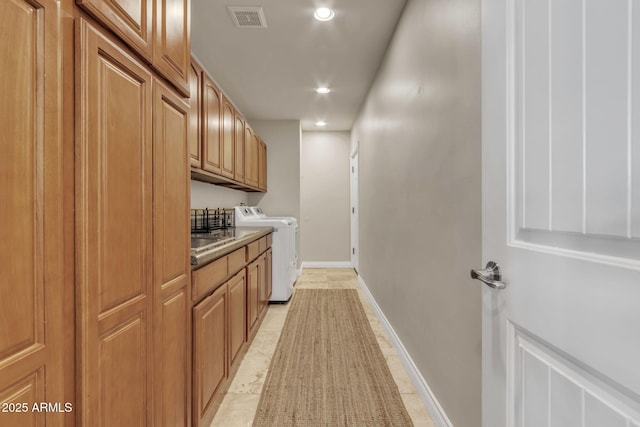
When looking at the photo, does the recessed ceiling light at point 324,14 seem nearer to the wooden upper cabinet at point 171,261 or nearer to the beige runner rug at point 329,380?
the wooden upper cabinet at point 171,261

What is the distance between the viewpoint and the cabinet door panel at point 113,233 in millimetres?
706

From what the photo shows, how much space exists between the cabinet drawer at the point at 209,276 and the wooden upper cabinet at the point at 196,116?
0.70m

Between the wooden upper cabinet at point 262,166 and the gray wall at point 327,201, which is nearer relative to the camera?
the wooden upper cabinet at point 262,166

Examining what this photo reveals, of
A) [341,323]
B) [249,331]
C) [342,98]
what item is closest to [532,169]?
[249,331]

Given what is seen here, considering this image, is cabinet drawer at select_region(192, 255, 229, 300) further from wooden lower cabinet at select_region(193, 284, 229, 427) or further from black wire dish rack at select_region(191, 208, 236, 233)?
black wire dish rack at select_region(191, 208, 236, 233)

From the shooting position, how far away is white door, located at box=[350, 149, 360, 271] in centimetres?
476

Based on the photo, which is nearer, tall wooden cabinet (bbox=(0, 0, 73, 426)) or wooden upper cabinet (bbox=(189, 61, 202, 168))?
tall wooden cabinet (bbox=(0, 0, 73, 426))

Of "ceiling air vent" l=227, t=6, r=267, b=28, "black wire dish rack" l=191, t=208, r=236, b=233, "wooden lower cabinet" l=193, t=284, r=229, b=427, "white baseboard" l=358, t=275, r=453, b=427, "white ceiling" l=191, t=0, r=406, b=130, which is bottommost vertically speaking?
"white baseboard" l=358, t=275, r=453, b=427

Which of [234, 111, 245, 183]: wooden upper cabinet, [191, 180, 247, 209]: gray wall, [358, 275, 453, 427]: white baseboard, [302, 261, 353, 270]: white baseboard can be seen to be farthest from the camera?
[302, 261, 353, 270]: white baseboard

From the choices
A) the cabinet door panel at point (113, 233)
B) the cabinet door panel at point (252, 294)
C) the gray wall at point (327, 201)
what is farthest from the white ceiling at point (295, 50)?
the cabinet door panel at point (252, 294)

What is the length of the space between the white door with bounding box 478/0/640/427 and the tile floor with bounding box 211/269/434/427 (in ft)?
3.47

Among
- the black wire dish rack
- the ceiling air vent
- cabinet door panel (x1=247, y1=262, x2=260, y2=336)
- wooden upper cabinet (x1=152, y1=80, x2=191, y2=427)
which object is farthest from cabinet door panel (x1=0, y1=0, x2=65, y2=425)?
the black wire dish rack

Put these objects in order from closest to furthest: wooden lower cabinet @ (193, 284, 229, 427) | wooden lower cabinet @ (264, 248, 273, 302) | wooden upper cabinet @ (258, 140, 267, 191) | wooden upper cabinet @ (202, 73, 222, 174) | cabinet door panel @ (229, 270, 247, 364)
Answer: wooden lower cabinet @ (193, 284, 229, 427), cabinet door panel @ (229, 270, 247, 364), wooden upper cabinet @ (202, 73, 222, 174), wooden lower cabinet @ (264, 248, 273, 302), wooden upper cabinet @ (258, 140, 267, 191)

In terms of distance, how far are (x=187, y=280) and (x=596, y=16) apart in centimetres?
138
